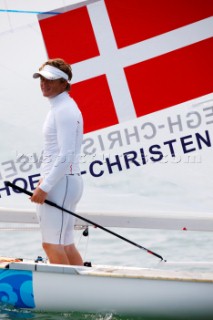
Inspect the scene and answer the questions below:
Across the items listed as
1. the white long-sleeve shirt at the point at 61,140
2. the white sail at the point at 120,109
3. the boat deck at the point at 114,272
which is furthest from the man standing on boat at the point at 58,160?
the white sail at the point at 120,109

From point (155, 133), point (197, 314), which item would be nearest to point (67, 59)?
point (155, 133)

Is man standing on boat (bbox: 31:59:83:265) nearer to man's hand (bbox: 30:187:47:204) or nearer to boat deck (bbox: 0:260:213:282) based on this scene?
man's hand (bbox: 30:187:47:204)

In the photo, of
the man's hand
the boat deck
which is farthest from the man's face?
the boat deck

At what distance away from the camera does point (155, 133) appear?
5.22 meters

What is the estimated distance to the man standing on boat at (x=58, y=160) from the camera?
4.91 meters

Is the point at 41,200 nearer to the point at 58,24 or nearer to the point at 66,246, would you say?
the point at 66,246

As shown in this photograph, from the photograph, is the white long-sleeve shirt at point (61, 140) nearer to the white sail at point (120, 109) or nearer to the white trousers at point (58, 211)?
the white trousers at point (58, 211)

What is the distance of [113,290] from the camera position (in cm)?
486

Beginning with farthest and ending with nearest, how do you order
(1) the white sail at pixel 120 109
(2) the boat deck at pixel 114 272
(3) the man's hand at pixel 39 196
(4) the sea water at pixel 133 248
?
(4) the sea water at pixel 133 248, (1) the white sail at pixel 120 109, (3) the man's hand at pixel 39 196, (2) the boat deck at pixel 114 272

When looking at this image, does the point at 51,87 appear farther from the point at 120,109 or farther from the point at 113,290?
the point at 113,290

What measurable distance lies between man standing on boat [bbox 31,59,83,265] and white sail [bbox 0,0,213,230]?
241 millimetres

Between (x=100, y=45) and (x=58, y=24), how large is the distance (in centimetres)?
21

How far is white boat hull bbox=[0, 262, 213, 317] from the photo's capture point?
4.79 metres

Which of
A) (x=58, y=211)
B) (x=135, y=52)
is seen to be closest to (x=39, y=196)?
(x=58, y=211)
